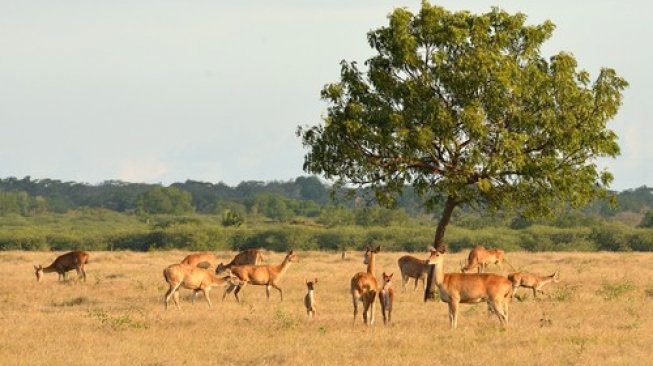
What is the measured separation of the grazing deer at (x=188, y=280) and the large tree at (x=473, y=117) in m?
4.44

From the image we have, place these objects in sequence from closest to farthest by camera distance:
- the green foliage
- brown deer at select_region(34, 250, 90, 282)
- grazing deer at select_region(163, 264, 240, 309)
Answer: grazing deer at select_region(163, 264, 240, 309)
brown deer at select_region(34, 250, 90, 282)
the green foliage

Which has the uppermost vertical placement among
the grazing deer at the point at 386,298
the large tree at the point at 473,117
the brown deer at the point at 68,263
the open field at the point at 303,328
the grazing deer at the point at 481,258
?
the large tree at the point at 473,117

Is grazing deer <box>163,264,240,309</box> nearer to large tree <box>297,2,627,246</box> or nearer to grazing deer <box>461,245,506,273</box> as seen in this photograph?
large tree <box>297,2,627,246</box>

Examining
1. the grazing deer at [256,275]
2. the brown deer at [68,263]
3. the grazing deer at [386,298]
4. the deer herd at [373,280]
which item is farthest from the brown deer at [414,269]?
the brown deer at [68,263]

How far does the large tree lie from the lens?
2716 cm

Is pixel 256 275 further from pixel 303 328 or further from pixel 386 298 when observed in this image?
pixel 386 298

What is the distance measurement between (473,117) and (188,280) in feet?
25.1

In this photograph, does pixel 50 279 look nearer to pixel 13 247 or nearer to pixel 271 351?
pixel 271 351

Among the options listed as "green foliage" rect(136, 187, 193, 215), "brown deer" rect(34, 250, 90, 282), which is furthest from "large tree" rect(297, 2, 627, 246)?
"green foliage" rect(136, 187, 193, 215)

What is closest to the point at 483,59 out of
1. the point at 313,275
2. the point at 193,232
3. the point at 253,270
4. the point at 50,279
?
the point at 253,270

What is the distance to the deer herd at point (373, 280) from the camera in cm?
2170

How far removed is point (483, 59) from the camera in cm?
2658

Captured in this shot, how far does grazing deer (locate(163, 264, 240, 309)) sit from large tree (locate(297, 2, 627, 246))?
4.44 metres

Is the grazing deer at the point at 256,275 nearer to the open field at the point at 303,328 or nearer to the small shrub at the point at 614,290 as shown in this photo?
the open field at the point at 303,328
